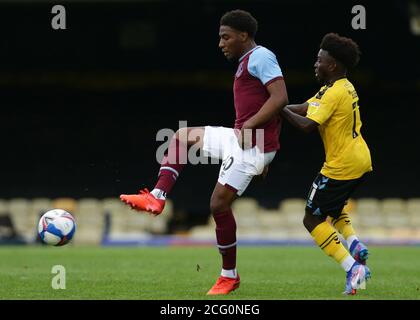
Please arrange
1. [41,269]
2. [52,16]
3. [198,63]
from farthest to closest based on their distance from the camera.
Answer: [198,63] → [52,16] → [41,269]

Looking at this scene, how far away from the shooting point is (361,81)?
86.8 ft

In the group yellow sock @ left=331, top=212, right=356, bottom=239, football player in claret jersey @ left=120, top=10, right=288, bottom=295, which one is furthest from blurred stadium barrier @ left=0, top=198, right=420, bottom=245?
football player in claret jersey @ left=120, top=10, right=288, bottom=295

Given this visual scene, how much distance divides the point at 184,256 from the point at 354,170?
685cm

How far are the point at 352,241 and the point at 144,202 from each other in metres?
2.06

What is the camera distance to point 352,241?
28.7 ft

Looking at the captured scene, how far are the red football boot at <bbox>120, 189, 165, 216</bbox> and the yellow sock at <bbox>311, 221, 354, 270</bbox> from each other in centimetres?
152

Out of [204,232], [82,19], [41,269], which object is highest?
[82,19]

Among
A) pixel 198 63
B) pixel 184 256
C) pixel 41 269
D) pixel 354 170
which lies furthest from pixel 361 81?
pixel 354 170

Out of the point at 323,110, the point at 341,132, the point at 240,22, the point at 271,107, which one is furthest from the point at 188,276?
the point at 240,22

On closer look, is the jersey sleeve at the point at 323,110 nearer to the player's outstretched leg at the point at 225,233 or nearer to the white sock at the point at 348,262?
the player's outstretched leg at the point at 225,233

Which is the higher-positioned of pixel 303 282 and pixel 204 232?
pixel 303 282

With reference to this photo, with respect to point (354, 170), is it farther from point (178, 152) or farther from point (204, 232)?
point (204, 232)

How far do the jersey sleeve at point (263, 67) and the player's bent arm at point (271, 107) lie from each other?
9cm

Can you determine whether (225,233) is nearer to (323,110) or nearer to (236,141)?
(236,141)
